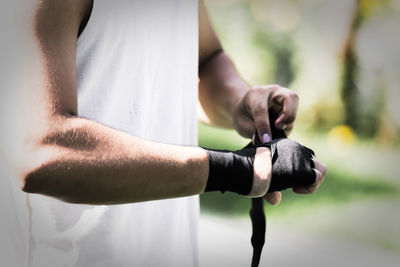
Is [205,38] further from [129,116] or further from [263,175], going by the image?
[263,175]

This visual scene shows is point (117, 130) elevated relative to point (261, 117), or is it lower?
elevated

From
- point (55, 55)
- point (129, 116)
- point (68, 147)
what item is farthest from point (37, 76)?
point (129, 116)

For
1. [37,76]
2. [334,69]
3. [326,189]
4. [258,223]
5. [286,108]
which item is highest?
[37,76]

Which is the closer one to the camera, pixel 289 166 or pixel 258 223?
pixel 289 166

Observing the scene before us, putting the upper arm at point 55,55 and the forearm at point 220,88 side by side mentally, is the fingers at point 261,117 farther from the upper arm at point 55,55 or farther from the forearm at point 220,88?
Result: the upper arm at point 55,55

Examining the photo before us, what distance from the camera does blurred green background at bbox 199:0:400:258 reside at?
8133 mm

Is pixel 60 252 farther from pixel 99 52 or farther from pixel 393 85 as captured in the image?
pixel 393 85

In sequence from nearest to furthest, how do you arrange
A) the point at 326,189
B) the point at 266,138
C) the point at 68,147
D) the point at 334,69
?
1. the point at 68,147
2. the point at 266,138
3. the point at 326,189
4. the point at 334,69

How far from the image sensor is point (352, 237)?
6141 millimetres

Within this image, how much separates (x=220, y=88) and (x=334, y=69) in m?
7.36

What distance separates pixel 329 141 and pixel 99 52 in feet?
26.0

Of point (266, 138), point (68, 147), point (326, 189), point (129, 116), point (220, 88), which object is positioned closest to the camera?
point (68, 147)

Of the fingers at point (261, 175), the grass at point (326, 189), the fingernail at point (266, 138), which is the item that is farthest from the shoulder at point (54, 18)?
the grass at point (326, 189)

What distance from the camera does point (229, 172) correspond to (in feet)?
3.89
